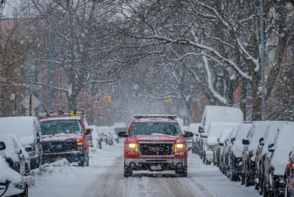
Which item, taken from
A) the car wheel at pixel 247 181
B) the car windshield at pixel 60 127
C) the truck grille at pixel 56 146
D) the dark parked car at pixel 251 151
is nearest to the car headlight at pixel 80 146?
the truck grille at pixel 56 146

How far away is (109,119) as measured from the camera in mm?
93938

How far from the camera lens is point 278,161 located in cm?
1320

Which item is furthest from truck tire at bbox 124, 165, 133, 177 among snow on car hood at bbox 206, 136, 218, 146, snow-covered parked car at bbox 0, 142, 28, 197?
snow on car hood at bbox 206, 136, 218, 146

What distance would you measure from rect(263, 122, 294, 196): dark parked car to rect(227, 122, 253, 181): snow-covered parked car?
4.41 metres

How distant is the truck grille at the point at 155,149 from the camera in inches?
795

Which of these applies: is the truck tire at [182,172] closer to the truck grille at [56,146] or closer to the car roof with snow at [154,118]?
the car roof with snow at [154,118]

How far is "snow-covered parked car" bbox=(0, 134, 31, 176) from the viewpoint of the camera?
15871mm

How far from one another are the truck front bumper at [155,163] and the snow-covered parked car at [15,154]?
380cm

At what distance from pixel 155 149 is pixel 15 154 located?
17.2 feet

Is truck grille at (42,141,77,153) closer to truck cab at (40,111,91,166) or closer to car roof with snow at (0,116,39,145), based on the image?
truck cab at (40,111,91,166)

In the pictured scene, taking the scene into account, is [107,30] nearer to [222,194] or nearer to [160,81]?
[222,194]

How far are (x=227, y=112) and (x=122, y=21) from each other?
351 inches

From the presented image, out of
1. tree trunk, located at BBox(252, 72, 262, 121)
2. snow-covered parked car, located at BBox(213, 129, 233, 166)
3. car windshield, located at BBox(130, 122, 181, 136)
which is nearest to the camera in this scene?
car windshield, located at BBox(130, 122, 181, 136)

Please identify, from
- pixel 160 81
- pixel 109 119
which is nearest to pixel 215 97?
pixel 160 81
